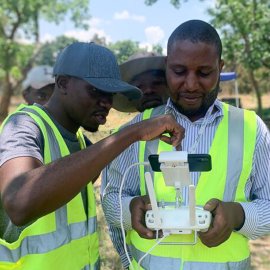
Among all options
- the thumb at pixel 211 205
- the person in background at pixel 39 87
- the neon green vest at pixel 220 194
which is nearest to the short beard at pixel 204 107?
the neon green vest at pixel 220 194

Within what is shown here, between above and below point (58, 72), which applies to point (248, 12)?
above

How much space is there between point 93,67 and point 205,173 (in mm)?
646

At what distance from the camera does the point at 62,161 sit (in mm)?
1411

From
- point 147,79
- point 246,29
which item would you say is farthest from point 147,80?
point 246,29

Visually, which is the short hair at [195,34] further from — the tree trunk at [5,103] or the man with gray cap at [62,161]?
the tree trunk at [5,103]

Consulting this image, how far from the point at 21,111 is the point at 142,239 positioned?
2.27 ft

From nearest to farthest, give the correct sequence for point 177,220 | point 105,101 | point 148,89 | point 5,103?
1. point 177,220
2. point 105,101
3. point 148,89
4. point 5,103

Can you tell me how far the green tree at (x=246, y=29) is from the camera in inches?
591

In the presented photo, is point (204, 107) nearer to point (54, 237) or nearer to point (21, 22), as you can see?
point (54, 237)

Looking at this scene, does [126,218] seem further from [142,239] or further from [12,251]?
[12,251]

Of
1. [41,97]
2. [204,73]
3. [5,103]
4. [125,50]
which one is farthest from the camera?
[125,50]

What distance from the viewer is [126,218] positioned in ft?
6.05

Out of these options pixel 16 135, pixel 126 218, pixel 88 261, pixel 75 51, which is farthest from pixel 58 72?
pixel 88 261

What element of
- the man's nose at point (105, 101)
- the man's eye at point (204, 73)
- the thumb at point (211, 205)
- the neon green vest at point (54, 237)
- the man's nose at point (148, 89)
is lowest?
the neon green vest at point (54, 237)
